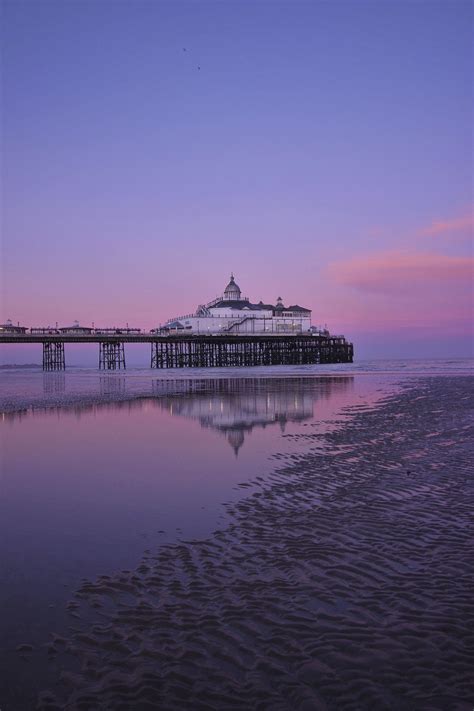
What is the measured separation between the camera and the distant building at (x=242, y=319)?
100 meters

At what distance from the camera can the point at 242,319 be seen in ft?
330

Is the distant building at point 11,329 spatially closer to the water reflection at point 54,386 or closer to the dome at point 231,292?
the dome at point 231,292

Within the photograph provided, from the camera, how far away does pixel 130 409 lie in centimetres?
2028

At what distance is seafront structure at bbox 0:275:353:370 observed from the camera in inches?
3423

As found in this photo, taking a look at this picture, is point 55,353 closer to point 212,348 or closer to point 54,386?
point 212,348

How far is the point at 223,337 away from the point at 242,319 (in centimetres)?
1435

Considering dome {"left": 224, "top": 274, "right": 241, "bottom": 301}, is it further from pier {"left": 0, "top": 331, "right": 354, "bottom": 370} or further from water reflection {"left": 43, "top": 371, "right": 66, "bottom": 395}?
water reflection {"left": 43, "top": 371, "right": 66, "bottom": 395}

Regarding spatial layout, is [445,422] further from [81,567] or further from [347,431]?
[81,567]

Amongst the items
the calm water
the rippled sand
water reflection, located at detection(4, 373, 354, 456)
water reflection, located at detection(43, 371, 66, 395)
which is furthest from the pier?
the rippled sand

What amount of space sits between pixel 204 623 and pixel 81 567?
177 centimetres

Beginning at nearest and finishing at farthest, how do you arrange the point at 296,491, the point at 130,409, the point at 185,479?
1. the point at 296,491
2. the point at 185,479
3. the point at 130,409


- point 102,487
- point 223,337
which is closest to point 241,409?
point 102,487

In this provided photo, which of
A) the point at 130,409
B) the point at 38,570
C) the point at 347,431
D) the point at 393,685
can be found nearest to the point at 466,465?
the point at 347,431

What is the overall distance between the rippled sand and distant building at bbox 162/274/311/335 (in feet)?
296
